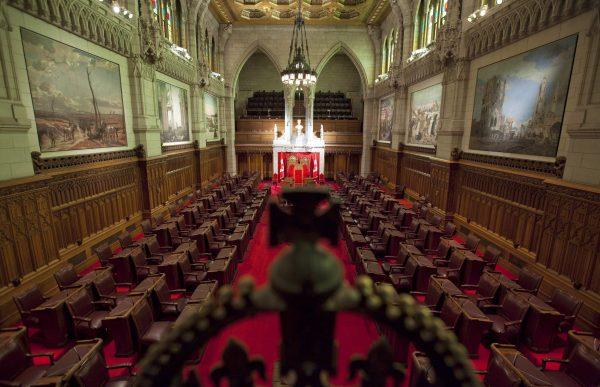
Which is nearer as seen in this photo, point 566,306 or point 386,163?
A: point 566,306

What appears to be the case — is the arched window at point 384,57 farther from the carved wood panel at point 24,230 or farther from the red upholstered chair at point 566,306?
the carved wood panel at point 24,230

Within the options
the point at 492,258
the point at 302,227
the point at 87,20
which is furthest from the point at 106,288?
the point at 492,258

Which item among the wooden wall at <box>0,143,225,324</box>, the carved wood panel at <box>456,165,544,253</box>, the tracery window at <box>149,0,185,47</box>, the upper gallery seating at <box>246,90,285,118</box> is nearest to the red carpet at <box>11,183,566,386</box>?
the wooden wall at <box>0,143,225,324</box>

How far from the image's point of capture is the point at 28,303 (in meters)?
4.94

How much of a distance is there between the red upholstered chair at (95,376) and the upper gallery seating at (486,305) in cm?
342

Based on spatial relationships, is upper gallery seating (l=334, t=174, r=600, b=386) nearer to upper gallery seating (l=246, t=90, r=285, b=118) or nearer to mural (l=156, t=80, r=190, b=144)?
mural (l=156, t=80, r=190, b=144)

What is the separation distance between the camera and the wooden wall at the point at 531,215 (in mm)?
5559

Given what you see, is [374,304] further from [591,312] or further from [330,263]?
[591,312]

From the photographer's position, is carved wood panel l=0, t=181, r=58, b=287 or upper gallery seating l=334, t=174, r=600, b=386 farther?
carved wood panel l=0, t=181, r=58, b=287

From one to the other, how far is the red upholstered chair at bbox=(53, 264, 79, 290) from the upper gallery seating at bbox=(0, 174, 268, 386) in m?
0.02

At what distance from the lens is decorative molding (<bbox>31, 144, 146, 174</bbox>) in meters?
6.52

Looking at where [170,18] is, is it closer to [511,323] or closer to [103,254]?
[103,254]

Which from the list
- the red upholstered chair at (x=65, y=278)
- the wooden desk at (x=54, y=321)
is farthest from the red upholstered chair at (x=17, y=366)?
the red upholstered chair at (x=65, y=278)

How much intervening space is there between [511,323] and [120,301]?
20.2ft
